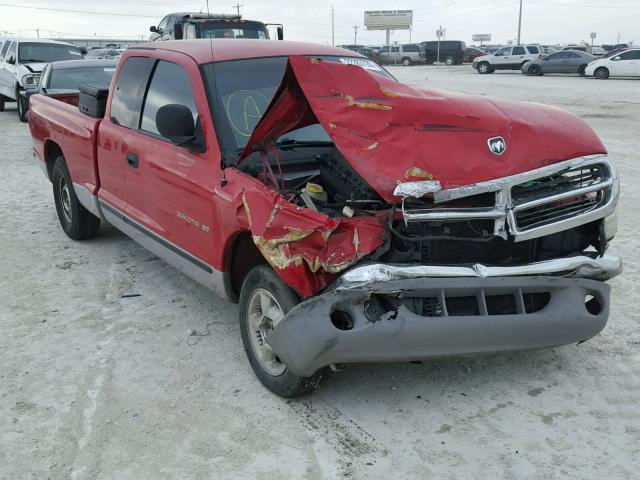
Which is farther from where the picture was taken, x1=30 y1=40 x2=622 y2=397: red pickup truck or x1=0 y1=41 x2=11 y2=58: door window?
x1=0 y1=41 x2=11 y2=58: door window

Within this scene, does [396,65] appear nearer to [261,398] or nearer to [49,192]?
[49,192]

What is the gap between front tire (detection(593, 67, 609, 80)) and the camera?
31.8 metres

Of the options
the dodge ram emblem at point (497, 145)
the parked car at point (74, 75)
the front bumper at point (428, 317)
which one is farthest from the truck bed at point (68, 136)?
the parked car at point (74, 75)

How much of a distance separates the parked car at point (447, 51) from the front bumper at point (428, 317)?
52490 mm

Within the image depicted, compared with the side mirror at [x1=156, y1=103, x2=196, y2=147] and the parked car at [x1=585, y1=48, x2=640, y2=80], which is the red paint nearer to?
the side mirror at [x1=156, y1=103, x2=196, y2=147]

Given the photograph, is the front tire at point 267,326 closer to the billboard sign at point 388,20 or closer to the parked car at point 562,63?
the parked car at point 562,63

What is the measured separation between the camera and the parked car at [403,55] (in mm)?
55531

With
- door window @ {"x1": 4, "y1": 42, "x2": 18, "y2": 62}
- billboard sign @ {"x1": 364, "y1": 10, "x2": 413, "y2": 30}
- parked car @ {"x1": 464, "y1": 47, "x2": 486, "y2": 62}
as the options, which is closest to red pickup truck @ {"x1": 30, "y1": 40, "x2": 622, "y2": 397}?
door window @ {"x1": 4, "y1": 42, "x2": 18, "y2": 62}

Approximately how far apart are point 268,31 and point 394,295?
15.3 m

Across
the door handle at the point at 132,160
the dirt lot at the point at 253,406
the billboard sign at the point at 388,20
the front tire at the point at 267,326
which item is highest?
the billboard sign at the point at 388,20

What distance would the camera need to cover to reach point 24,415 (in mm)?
3400

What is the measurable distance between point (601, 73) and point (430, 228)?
32714mm

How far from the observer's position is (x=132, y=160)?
4781 millimetres

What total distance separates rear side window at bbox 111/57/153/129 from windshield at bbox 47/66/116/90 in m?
6.54
